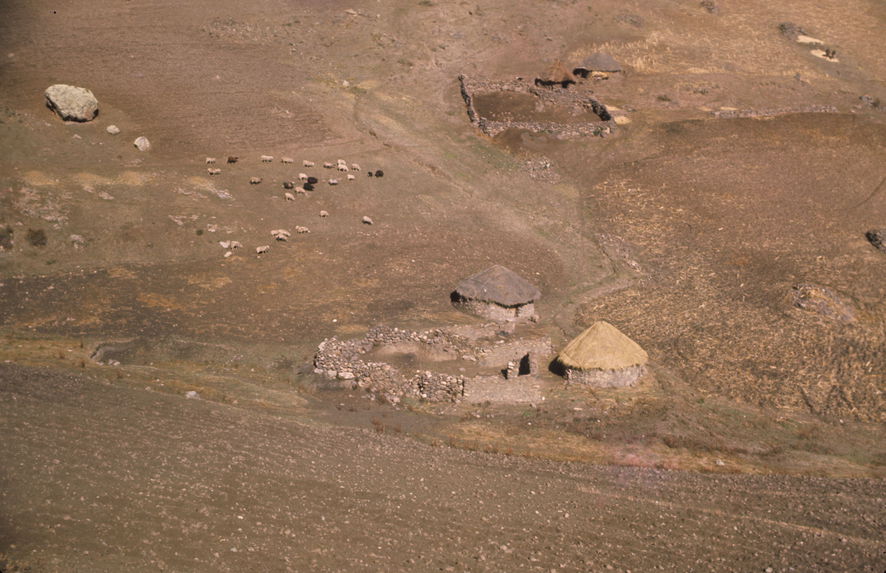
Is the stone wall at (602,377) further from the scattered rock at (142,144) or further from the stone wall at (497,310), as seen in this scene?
the scattered rock at (142,144)

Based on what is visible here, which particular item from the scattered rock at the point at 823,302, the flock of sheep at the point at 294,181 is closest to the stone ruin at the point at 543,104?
the flock of sheep at the point at 294,181

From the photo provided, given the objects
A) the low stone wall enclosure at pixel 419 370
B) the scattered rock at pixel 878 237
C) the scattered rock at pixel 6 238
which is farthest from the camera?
the scattered rock at pixel 878 237

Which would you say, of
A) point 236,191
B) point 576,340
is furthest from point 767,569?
point 236,191

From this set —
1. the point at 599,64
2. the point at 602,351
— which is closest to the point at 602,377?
the point at 602,351

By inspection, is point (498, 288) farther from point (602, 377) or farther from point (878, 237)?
point (878, 237)

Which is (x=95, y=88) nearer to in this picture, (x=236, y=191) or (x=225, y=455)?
(x=236, y=191)

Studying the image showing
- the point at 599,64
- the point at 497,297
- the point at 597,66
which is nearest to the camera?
the point at 497,297

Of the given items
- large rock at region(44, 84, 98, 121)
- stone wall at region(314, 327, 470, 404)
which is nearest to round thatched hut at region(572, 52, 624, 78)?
large rock at region(44, 84, 98, 121)
